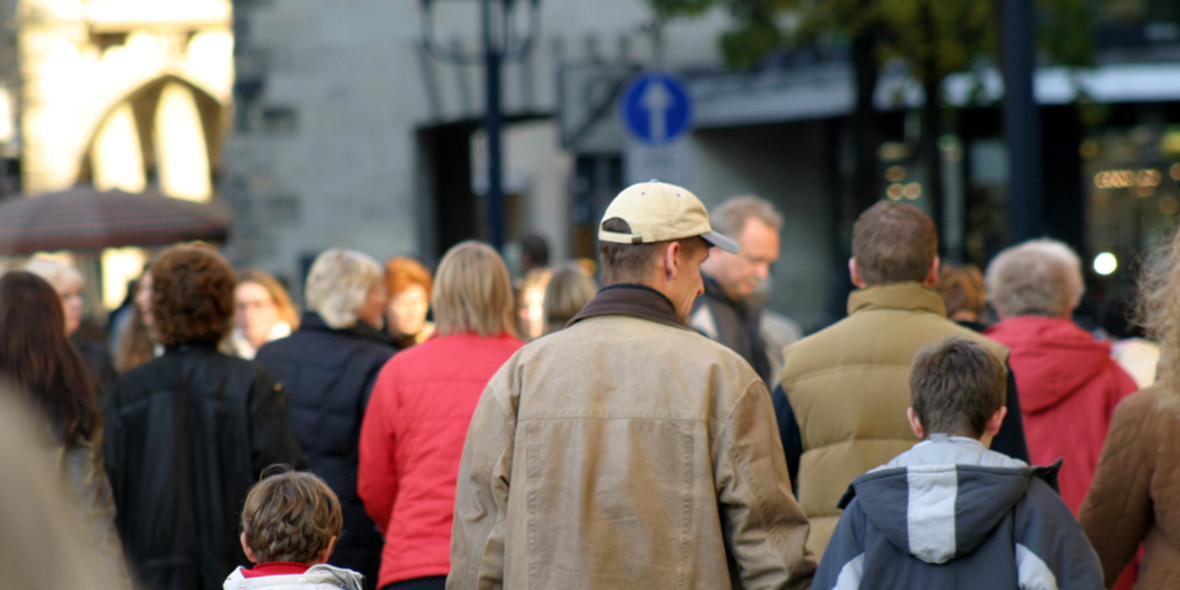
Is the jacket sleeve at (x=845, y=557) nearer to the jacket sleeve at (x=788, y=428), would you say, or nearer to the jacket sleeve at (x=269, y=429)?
the jacket sleeve at (x=788, y=428)

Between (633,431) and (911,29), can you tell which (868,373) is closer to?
(633,431)

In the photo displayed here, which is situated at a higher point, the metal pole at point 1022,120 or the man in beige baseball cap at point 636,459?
the metal pole at point 1022,120

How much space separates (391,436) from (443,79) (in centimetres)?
1253

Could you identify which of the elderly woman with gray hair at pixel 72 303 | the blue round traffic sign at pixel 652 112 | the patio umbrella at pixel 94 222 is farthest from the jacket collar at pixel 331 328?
the patio umbrella at pixel 94 222

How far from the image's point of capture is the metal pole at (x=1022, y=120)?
7211 millimetres

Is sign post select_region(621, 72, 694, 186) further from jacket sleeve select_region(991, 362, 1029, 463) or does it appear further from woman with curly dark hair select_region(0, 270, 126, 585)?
jacket sleeve select_region(991, 362, 1029, 463)

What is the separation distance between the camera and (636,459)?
2.94 meters

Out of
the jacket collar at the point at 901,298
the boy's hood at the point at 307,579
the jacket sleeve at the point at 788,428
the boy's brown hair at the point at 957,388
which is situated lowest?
the boy's hood at the point at 307,579

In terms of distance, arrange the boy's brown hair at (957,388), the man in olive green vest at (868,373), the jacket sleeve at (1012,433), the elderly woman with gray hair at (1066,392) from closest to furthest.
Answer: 1. the boy's brown hair at (957,388)
2. the jacket sleeve at (1012,433)
3. the man in olive green vest at (868,373)
4. the elderly woman with gray hair at (1066,392)

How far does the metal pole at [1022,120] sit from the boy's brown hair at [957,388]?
424cm

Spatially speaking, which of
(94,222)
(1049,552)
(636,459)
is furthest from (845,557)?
(94,222)

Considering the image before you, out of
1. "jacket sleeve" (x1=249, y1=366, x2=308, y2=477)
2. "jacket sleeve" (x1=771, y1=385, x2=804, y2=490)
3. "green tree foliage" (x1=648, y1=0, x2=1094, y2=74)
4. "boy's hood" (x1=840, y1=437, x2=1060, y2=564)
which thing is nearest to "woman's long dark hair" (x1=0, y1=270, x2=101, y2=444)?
"jacket sleeve" (x1=249, y1=366, x2=308, y2=477)

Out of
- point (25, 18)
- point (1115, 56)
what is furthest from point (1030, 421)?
point (25, 18)

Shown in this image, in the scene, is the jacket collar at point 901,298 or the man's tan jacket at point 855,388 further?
the jacket collar at point 901,298
